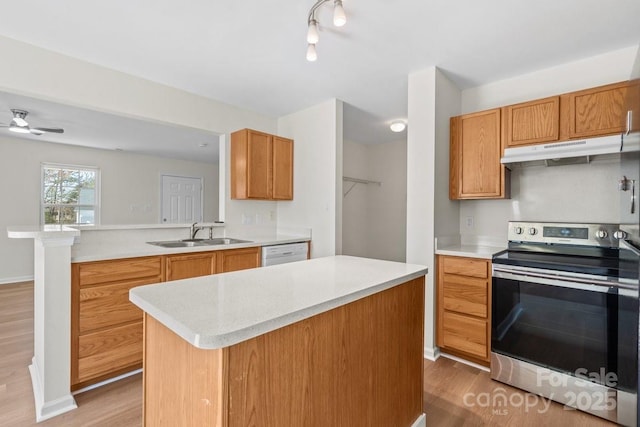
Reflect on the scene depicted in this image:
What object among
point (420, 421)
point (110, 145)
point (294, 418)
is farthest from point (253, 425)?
point (110, 145)

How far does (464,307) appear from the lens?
92.5 inches

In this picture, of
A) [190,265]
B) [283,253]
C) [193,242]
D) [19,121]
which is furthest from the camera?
[19,121]

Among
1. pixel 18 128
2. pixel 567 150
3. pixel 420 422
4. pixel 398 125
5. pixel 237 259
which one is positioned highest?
pixel 398 125

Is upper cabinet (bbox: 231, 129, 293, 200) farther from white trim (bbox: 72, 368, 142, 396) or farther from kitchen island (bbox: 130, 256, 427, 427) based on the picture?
kitchen island (bbox: 130, 256, 427, 427)

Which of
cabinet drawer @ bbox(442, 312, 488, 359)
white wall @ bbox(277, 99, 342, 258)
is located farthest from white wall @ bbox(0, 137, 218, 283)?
cabinet drawer @ bbox(442, 312, 488, 359)

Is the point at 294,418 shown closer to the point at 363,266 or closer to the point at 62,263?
→ the point at 363,266

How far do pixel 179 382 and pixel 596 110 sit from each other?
2971 mm

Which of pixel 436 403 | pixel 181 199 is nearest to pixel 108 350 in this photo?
pixel 436 403

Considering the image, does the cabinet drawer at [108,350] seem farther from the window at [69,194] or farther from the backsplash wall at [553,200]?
the window at [69,194]

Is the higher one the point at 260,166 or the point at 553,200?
the point at 260,166

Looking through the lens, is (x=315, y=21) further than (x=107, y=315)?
No

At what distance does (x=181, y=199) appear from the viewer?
6.78m

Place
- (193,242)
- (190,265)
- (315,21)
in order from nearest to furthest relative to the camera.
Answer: (315,21) < (190,265) < (193,242)

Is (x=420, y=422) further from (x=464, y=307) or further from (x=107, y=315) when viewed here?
(x=107, y=315)
